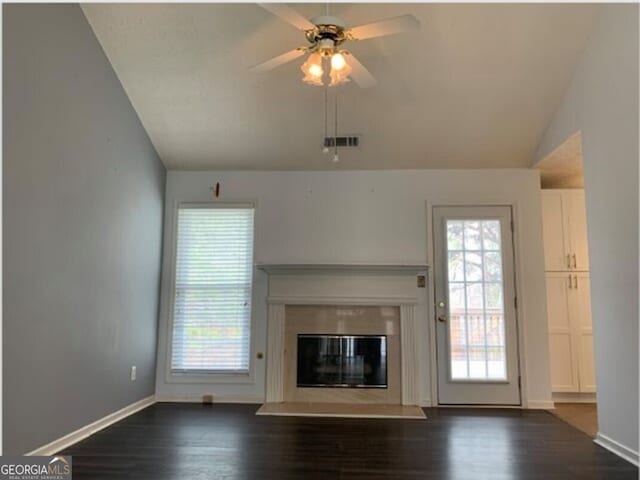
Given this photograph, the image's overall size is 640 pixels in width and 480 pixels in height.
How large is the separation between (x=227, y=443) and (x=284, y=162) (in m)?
2.89

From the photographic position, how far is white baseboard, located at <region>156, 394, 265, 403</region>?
493 cm

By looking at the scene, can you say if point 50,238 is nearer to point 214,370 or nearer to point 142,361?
point 142,361

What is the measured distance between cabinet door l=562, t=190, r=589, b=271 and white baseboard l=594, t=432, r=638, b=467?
208 cm

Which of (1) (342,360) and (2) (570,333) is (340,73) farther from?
(2) (570,333)

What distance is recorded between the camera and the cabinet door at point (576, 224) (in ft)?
16.7

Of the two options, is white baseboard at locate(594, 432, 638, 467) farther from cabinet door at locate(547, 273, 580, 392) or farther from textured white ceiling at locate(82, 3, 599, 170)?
textured white ceiling at locate(82, 3, 599, 170)

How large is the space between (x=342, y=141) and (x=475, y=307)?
2211 mm

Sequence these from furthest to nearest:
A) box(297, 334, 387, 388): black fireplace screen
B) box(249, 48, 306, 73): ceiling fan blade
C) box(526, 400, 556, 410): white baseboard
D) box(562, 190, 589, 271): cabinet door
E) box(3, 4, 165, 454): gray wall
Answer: box(562, 190, 589, 271): cabinet door < box(297, 334, 387, 388): black fireplace screen < box(526, 400, 556, 410): white baseboard < box(249, 48, 306, 73): ceiling fan blade < box(3, 4, 165, 454): gray wall

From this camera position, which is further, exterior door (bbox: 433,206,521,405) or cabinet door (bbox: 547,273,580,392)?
cabinet door (bbox: 547,273,580,392)

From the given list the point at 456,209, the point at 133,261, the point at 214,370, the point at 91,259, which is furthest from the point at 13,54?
the point at 456,209

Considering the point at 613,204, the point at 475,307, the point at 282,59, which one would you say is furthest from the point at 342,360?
the point at 282,59

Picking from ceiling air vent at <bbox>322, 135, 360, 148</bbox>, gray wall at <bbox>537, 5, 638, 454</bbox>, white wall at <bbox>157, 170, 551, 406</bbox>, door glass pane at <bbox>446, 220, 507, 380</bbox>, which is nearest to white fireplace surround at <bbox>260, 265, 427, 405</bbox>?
white wall at <bbox>157, 170, 551, 406</bbox>

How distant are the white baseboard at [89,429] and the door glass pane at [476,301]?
10.3 feet

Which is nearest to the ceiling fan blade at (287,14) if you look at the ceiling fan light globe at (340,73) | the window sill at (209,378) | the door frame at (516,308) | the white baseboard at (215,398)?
the ceiling fan light globe at (340,73)
